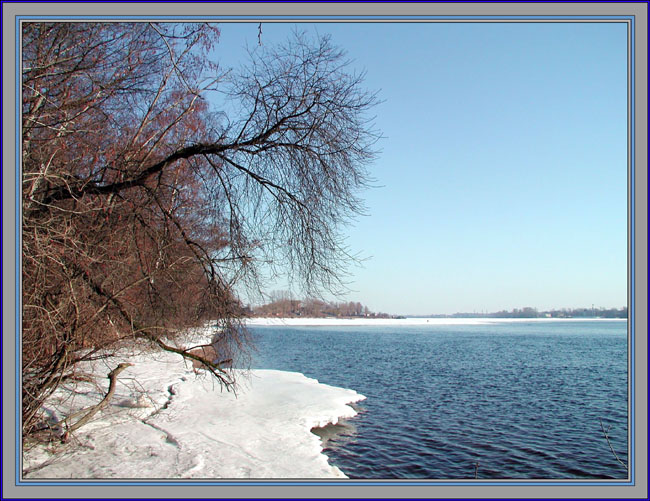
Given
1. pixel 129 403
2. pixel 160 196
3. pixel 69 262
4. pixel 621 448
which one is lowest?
pixel 621 448

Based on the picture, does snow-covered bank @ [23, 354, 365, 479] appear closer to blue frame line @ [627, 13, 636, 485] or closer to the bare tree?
the bare tree

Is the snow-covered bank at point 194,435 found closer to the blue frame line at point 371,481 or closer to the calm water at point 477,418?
the calm water at point 477,418

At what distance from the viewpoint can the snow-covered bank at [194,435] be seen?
6891mm

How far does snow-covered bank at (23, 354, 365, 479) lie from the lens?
6.89 m

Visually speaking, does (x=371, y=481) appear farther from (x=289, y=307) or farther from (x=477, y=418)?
(x=477, y=418)

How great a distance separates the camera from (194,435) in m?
8.88

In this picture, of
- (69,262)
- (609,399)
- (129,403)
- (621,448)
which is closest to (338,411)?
(129,403)

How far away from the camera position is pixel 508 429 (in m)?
11.7

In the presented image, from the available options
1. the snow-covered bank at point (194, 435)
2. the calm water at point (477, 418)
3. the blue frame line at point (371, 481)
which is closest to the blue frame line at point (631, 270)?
the blue frame line at point (371, 481)

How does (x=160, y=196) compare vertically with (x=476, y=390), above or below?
above

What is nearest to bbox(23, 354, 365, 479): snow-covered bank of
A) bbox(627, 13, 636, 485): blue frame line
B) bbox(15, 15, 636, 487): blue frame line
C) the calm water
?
the calm water

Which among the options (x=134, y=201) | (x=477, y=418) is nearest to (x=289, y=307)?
(x=134, y=201)

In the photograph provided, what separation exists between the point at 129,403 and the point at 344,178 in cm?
717

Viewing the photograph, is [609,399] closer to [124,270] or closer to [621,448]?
[621,448]
